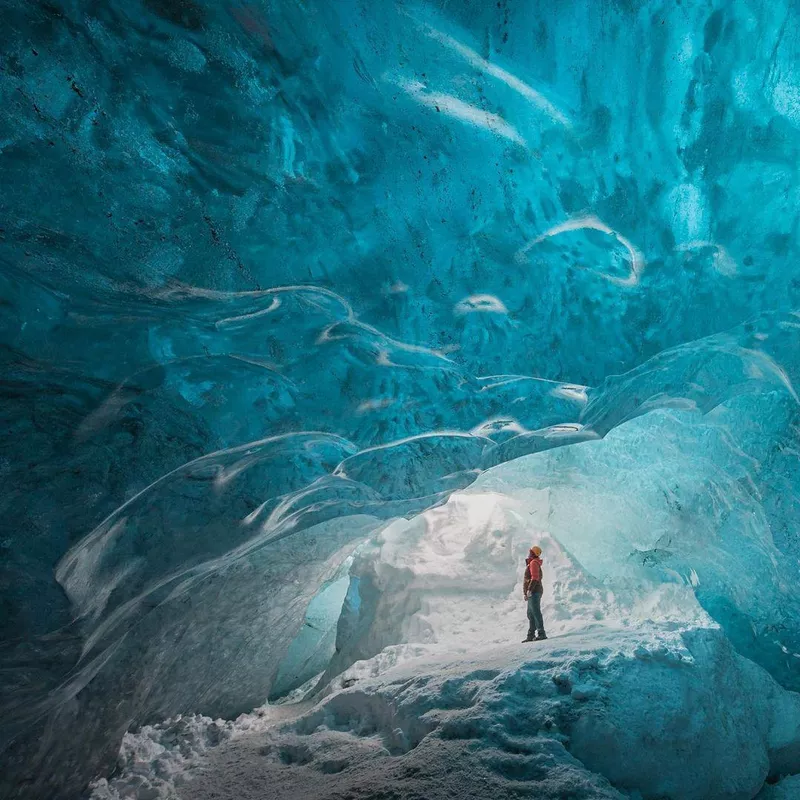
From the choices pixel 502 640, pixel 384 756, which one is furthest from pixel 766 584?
pixel 384 756

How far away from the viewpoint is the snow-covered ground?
2977 millimetres

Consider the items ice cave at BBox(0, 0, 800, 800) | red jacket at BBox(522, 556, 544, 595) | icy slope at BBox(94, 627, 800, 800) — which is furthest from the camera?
red jacket at BBox(522, 556, 544, 595)

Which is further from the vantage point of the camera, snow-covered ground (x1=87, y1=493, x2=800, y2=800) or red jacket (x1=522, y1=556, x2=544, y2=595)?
red jacket (x1=522, y1=556, x2=544, y2=595)

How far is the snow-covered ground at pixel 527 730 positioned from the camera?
9.77 ft

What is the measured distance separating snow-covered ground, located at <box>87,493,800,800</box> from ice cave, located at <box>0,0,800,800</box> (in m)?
0.03

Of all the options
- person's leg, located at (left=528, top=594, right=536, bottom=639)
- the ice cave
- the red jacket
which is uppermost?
the ice cave

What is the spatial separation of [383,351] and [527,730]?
2674mm

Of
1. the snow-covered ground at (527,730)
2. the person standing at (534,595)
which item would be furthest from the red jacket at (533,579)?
the snow-covered ground at (527,730)

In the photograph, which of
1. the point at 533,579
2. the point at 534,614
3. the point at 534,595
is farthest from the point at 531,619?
the point at 533,579

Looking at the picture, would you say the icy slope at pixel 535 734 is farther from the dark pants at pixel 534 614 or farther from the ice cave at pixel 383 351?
the dark pants at pixel 534 614

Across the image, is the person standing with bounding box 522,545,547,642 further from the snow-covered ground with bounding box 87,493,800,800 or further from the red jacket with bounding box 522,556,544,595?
the snow-covered ground with bounding box 87,493,800,800

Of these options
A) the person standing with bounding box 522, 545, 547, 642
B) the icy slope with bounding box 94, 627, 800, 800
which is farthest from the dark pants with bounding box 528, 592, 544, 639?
the icy slope with bounding box 94, 627, 800, 800

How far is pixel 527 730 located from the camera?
3150mm

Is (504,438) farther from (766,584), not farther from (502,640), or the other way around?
(766,584)
